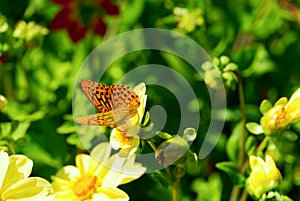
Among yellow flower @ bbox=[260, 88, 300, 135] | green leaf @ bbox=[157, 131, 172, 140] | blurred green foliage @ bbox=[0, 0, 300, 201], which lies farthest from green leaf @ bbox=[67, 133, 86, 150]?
yellow flower @ bbox=[260, 88, 300, 135]

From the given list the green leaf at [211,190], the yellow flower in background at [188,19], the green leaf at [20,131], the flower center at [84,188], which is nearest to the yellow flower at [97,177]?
the flower center at [84,188]

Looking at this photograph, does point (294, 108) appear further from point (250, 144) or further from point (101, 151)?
point (101, 151)

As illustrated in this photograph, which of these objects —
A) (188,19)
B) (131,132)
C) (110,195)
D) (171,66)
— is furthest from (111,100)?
(171,66)

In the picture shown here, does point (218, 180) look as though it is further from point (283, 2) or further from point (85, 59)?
point (283, 2)

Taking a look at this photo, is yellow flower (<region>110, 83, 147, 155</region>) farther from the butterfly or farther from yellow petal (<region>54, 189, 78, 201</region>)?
yellow petal (<region>54, 189, 78, 201</region>)

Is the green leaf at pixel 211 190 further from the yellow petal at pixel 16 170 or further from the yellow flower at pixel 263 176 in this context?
the yellow petal at pixel 16 170

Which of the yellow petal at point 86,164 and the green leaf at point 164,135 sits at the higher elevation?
the green leaf at point 164,135

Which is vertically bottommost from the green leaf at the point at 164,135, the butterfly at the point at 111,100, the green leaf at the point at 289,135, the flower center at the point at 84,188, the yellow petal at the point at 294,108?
the flower center at the point at 84,188
